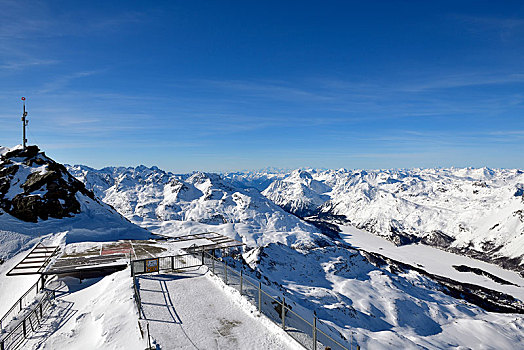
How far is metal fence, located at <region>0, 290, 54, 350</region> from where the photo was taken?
1891 centimetres

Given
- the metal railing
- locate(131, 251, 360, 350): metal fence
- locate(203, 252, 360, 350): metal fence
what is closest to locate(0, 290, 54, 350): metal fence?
the metal railing

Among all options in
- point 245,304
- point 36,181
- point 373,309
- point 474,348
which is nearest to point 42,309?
point 245,304

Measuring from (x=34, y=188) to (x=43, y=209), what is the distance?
21.2 ft

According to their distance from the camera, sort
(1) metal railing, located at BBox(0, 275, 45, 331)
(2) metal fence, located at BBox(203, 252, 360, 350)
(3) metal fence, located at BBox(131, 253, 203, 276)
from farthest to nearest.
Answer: (3) metal fence, located at BBox(131, 253, 203, 276) < (1) metal railing, located at BBox(0, 275, 45, 331) < (2) metal fence, located at BBox(203, 252, 360, 350)

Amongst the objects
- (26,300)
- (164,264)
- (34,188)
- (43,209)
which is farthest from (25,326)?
(34,188)

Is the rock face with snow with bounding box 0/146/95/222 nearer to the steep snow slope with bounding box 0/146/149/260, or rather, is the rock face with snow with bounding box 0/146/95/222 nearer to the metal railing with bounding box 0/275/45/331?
the steep snow slope with bounding box 0/146/149/260

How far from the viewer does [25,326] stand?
65.5 ft

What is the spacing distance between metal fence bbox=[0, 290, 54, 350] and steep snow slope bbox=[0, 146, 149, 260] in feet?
56.9

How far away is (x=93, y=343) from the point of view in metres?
16.2

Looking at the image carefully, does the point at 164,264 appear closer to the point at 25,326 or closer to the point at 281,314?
the point at 25,326

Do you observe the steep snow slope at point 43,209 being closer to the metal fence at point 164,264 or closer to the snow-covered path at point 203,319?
the metal fence at point 164,264

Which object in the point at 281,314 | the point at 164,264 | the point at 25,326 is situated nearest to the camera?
the point at 25,326

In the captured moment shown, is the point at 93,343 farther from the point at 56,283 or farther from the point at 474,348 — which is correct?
the point at 474,348

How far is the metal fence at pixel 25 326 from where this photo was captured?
18.9 metres
